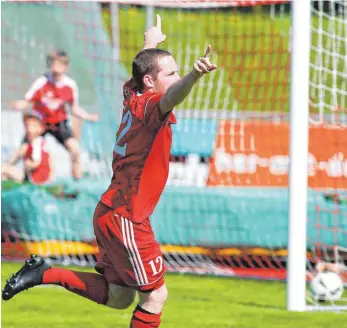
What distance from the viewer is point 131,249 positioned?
5.19m

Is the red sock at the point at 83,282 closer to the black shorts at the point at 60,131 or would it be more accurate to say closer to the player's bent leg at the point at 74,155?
the player's bent leg at the point at 74,155

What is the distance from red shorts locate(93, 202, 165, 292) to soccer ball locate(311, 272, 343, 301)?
256cm

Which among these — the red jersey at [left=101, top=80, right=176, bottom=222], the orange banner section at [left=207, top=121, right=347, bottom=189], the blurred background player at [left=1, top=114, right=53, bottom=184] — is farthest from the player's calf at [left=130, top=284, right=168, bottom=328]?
the blurred background player at [left=1, top=114, right=53, bottom=184]

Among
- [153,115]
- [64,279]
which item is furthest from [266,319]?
[153,115]

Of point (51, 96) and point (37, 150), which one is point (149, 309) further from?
point (51, 96)

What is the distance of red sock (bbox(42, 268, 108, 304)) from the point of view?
5566 mm

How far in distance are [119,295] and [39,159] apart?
5200 millimetres

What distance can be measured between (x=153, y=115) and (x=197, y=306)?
2.98 meters

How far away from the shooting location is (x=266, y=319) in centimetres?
706

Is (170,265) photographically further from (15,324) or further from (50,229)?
(15,324)

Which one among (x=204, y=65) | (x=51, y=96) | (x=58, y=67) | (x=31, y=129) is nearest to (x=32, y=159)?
(x=31, y=129)

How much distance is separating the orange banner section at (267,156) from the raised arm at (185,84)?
4.51 m

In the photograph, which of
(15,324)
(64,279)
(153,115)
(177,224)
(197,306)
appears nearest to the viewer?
(153,115)

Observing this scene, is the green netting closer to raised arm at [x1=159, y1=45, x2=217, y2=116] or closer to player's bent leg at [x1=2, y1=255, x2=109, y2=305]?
player's bent leg at [x1=2, y1=255, x2=109, y2=305]
